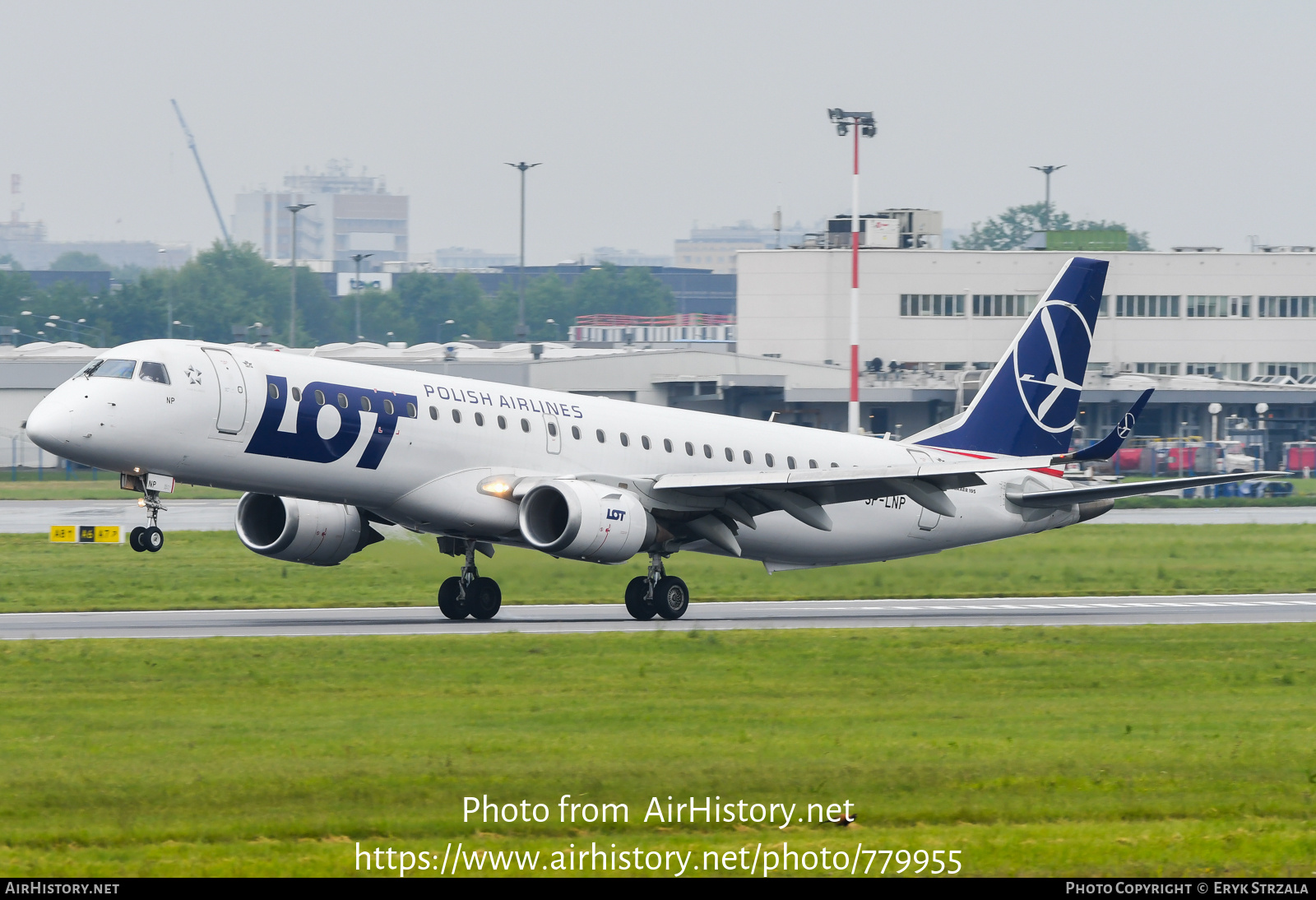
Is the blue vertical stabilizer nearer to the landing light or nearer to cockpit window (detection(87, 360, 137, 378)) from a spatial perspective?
the landing light

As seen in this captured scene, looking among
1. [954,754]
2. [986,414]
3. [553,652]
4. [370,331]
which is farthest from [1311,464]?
[370,331]

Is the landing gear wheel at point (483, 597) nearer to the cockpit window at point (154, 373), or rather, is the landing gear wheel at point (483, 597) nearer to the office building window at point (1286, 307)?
the cockpit window at point (154, 373)

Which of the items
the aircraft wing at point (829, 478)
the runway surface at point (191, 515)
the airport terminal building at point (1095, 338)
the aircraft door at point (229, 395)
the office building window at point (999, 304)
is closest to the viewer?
the aircraft door at point (229, 395)

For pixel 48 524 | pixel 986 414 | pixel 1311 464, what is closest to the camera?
pixel 986 414

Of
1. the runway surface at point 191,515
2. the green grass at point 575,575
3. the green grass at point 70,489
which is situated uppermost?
the green grass at point 575,575

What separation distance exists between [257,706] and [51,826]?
19.6 feet

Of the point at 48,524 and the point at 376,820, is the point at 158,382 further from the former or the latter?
the point at 48,524

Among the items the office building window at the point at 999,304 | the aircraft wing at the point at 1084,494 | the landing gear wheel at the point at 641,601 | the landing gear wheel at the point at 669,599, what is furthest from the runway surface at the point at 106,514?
the office building window at the point at 999,304

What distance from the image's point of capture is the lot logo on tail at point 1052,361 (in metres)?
36.2

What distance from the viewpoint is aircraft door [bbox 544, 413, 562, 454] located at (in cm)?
3019

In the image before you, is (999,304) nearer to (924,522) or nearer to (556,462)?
(924,522)

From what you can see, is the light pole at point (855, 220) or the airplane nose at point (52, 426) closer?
the airplane nose at point (52, 426)

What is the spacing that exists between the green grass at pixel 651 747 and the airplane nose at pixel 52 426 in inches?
119

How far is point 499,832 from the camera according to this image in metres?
13.1
